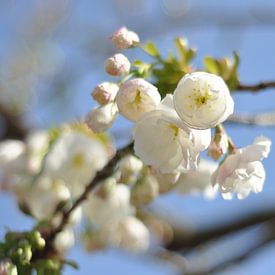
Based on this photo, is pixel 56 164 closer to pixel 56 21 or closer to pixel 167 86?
Answer: pixel 167 86

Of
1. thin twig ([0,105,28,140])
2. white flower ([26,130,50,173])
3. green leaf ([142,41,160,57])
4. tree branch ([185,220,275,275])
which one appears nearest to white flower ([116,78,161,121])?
green leaf ([142,41,160,57])

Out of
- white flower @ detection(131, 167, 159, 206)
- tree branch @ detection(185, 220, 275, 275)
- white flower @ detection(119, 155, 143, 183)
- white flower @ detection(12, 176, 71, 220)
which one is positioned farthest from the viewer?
tree branch @ detection(185, 220, 275, 275)

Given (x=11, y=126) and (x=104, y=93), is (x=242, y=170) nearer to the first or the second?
(x=104, y=93)

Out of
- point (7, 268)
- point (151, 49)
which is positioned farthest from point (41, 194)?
point (7, 268)

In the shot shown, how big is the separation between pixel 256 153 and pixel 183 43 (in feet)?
1.29

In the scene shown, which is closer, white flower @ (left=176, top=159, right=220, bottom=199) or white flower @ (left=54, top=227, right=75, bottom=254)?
white flower @ (left=54, top=227, right=75, bottom=254)

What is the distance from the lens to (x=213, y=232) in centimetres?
270

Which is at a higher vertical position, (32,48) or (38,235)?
(38,235)

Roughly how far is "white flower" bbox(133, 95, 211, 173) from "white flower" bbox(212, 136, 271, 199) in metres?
0.11

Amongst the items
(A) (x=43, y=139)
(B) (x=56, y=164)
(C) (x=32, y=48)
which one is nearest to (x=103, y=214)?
(B) (x=56, y=164)

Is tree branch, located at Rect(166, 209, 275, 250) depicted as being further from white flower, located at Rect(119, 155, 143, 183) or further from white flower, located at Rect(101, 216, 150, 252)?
white flower, located at Rect(119, 155, 143, 183)

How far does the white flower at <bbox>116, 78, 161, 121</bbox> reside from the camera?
118 centimetres

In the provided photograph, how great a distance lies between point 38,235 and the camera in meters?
1.25

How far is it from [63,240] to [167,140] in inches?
17.4
